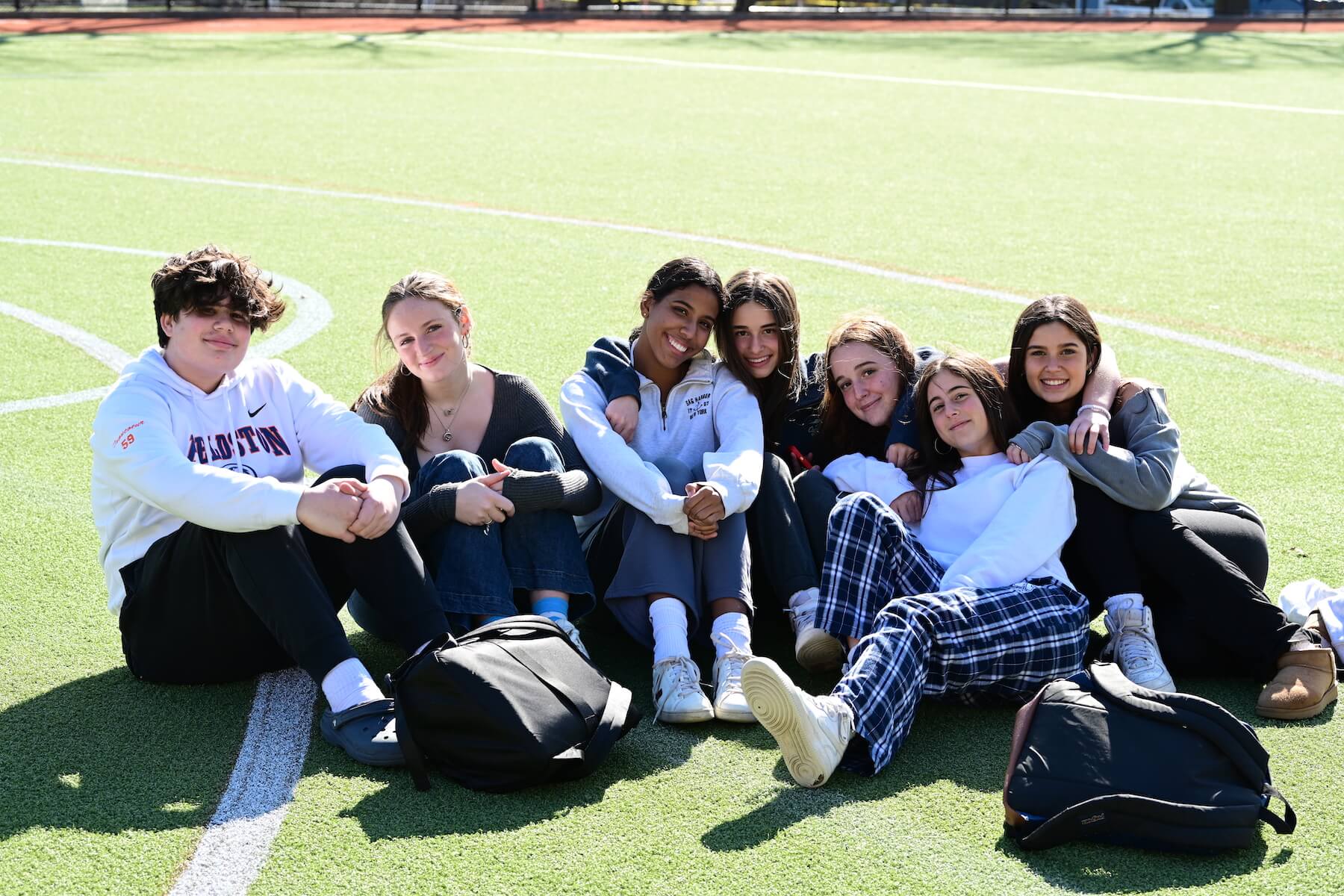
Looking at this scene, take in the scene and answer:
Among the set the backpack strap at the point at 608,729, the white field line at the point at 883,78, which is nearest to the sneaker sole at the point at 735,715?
the backpack strap at the point at 608,729

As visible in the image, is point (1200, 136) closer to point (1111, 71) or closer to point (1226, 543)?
point (1111, 71)

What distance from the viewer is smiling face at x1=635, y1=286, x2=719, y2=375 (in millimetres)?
4688

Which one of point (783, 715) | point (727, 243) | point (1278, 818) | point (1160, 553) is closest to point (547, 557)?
point (783, 715)

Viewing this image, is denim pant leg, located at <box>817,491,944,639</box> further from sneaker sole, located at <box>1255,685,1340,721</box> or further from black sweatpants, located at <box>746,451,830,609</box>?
sneaker sole, located at <box>1255,685,1340,721</box>

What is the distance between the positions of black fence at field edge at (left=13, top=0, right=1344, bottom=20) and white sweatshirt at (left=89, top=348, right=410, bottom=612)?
2739cm

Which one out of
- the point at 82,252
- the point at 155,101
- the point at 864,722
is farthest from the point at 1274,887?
the point at 155,101

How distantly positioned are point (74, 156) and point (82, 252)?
4291 millimetres

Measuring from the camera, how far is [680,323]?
470cm

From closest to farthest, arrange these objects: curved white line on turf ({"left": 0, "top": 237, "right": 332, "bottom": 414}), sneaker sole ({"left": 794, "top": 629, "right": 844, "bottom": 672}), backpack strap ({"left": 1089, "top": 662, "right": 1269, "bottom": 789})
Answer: backpack strap ({"left": 1089, "top": 662, "right": 1269, "bottom": 789}) < sneaker sole ({"left": 794, "top": 629, "right": 844, "bottom": 672}) < curved white line on turf ({"left": 0, "top": 237, "right": 332, "bottom": 414})

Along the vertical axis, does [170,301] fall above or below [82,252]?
above

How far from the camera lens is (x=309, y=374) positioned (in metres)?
7.31

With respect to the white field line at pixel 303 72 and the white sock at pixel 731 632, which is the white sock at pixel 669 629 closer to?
the white sock at pixel 731 632

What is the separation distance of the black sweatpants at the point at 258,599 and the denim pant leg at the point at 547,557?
13.0 inches

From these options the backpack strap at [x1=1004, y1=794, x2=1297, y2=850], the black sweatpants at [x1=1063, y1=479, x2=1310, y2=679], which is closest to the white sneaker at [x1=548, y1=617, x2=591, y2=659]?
the backpack strap at [x1=1004, y1=794, x2=1297, y2=850]
